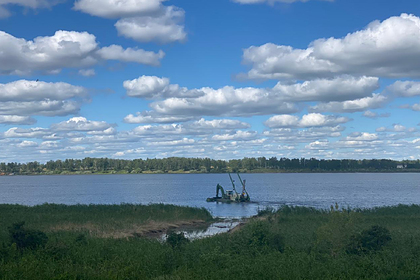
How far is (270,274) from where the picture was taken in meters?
16.9

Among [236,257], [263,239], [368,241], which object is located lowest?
[236,257]

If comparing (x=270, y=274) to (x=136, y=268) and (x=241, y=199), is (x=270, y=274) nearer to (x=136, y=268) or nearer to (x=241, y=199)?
(x=136, y=268)

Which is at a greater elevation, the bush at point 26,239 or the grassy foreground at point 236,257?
the bush at point 26,239

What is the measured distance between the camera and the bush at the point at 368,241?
72.9ft

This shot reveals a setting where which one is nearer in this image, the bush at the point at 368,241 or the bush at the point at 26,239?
the bush at the point at 26,239

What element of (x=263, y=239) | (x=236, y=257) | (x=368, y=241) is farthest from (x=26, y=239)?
(x=368, y=241)

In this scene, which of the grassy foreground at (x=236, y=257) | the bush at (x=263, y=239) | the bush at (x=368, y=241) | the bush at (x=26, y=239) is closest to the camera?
the grassy foreground at (x=236, y=257)

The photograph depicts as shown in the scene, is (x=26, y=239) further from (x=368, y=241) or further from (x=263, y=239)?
(x=368, y=241)

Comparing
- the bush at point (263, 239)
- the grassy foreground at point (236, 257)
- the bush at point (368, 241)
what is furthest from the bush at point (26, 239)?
the bush at point (368, 241)

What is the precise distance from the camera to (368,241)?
22469mm

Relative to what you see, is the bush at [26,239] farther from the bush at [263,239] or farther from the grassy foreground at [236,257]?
the bush at [263,239]

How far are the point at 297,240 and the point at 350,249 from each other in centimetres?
512

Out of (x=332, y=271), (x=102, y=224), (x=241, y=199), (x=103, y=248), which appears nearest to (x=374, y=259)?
(x=332, y=271)

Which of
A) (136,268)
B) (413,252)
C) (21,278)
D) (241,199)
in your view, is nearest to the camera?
(21,278)
